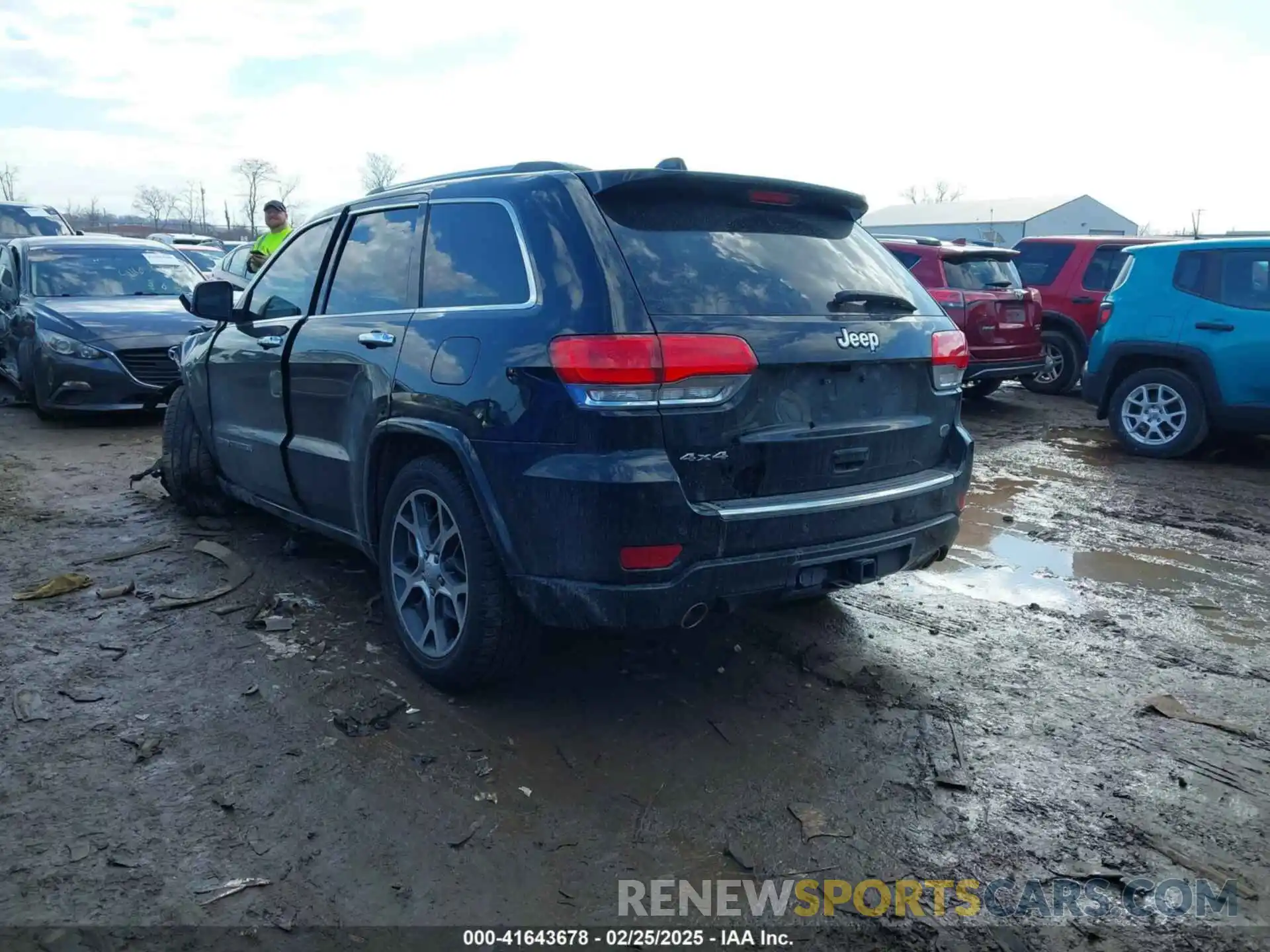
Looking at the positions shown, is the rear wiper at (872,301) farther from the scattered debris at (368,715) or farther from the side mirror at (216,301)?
the side mirror at (216,301)

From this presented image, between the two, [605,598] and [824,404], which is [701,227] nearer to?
[824,404]

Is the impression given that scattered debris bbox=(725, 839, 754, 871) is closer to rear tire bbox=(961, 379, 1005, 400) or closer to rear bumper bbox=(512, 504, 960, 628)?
rear bumper bbox=(512, 504, 960, 628)

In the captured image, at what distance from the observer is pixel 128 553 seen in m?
5.36

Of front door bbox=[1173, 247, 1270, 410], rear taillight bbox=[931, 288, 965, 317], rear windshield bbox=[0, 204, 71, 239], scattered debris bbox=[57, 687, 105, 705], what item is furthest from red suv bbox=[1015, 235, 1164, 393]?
rear windshield bbox=[0, 204, 71, 239]

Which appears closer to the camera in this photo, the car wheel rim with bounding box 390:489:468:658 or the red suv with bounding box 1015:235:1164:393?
the car wheel rim with bounding box 390:489:468:658

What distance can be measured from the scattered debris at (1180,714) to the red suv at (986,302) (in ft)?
22.2

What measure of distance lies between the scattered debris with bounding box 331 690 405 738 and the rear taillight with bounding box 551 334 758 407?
1390 mm

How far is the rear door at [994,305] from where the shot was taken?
10.2 m

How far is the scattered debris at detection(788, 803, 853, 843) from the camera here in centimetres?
293

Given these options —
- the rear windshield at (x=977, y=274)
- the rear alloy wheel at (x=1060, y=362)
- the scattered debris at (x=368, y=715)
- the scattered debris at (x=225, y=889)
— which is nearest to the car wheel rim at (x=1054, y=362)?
the rear alloy wheel at (x=1060, y=362)

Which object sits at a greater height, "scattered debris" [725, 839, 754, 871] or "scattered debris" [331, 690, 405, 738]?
"scattered debris" [331, 690, 405, 738]

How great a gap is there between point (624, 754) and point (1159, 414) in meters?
6.91

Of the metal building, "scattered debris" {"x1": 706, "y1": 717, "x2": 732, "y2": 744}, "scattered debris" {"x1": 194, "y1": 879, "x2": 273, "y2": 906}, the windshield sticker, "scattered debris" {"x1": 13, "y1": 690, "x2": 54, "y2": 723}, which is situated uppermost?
the metal building

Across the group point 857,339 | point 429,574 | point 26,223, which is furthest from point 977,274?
point 26,223
